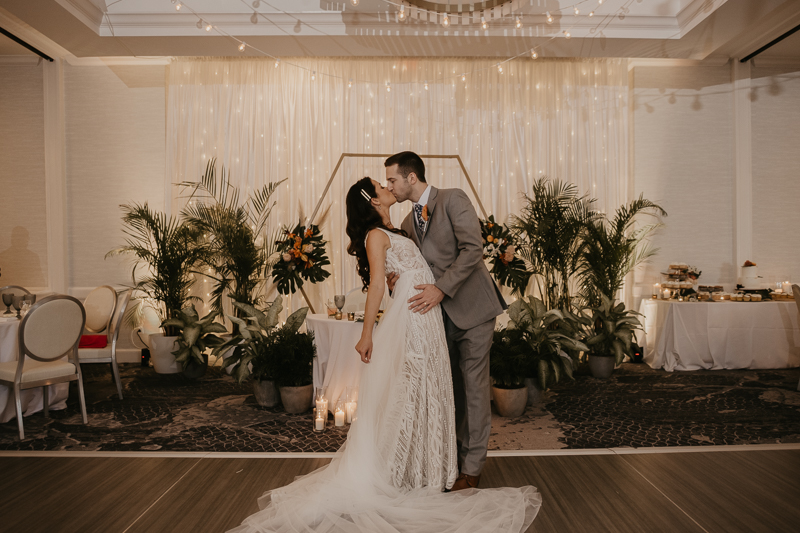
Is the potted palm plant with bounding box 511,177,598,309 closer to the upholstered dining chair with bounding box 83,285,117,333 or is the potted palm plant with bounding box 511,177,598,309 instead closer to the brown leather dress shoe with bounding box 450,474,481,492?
the brown leather dress shoe with bounding box 450,474,481,492

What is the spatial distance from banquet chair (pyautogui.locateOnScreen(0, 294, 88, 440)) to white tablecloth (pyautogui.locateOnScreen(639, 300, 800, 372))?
5.69 m

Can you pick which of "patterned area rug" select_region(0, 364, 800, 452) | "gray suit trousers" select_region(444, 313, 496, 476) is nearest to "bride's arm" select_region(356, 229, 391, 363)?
"gray suit trousers" select_region(444, 313, 496, 476)

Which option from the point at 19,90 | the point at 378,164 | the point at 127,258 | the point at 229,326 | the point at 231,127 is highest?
the point at 19,90

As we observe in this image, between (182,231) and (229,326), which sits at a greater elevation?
(182,231)

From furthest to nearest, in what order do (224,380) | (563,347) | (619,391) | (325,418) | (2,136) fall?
(2,136), (224,380), (619,391), (563,347), (325,418)

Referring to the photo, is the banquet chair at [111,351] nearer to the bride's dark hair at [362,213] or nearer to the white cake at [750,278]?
the bride's dark hair at [362,213]

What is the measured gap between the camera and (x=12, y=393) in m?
3.94

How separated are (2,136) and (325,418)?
5903 mm

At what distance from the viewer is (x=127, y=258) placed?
6605 millimetres

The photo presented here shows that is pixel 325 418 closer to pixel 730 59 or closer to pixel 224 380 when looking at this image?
pixel 224 380

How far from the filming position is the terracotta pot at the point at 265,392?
4.26m

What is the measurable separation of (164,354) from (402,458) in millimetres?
3937

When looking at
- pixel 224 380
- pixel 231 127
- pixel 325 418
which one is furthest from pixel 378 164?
pixel 325 418

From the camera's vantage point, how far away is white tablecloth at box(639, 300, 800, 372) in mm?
5547
